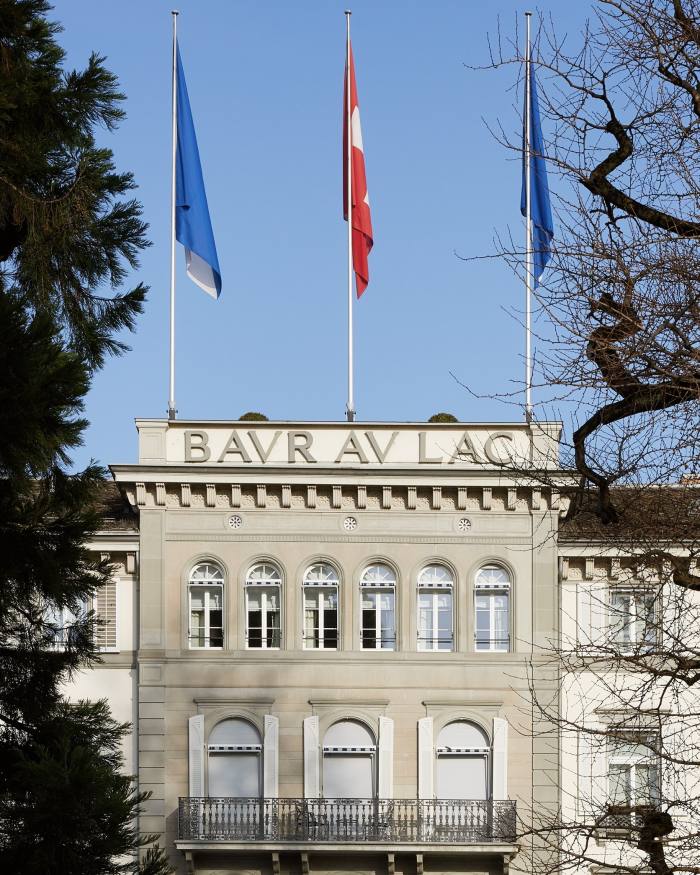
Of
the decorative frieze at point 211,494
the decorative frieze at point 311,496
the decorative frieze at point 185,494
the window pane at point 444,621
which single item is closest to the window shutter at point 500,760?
the window pane at point 444,621

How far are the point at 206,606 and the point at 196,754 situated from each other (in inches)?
139

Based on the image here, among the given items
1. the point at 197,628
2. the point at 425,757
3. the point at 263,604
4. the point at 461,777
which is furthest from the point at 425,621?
the point at 197,628

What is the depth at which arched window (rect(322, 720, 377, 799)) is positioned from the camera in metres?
39.9

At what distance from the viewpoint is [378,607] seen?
134 ft

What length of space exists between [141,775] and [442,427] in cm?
1082

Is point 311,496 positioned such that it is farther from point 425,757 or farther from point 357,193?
point 357,193

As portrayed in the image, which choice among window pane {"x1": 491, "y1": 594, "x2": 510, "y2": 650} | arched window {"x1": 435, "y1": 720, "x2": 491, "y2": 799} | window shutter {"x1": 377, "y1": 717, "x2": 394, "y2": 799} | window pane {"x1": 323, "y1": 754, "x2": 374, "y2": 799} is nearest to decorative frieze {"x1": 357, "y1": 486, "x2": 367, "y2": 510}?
window pane {"x1": 491, "y1": 594, "x2": 510, "y2": 650}

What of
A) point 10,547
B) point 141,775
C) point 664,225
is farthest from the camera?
point 141,775

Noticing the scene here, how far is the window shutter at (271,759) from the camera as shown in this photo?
39581mm

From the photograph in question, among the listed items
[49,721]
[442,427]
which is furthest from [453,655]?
[49,721]

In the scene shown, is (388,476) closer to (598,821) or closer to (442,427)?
(442,427)

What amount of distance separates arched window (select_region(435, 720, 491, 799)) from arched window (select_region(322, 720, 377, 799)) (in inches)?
62.0

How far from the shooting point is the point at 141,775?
130 feet

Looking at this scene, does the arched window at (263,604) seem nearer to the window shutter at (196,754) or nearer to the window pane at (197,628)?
the window pane at (197,628)
